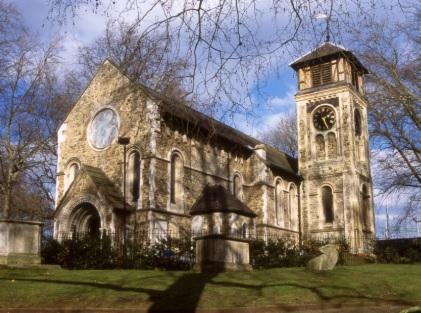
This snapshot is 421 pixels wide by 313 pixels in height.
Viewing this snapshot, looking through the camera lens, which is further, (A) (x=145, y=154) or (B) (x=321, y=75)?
(B) (x=321, y=75)

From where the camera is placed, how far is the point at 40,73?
98.7 feet

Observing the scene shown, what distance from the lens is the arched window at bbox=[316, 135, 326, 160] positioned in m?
38.1

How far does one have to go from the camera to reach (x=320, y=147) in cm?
3847

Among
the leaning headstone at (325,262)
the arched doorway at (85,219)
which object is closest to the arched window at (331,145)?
the arched doorway at (85,219)

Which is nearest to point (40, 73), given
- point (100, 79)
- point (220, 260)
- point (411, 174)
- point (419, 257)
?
point (100, 79)

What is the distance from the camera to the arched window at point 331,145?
37.6m

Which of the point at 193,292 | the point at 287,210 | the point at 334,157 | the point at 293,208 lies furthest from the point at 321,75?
the point at 193,292

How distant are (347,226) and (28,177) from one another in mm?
21449

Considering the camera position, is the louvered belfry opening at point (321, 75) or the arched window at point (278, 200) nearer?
the arched window at point (278, 200)

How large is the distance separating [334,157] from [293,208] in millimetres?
4442

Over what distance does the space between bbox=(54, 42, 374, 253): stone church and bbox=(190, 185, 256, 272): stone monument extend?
0.40m

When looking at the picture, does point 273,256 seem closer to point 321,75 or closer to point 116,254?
point 116,254

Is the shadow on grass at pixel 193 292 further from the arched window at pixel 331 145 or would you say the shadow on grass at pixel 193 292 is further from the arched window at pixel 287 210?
the arched window at pixel 331 145

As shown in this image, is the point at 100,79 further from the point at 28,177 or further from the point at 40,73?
the point at 28,177
